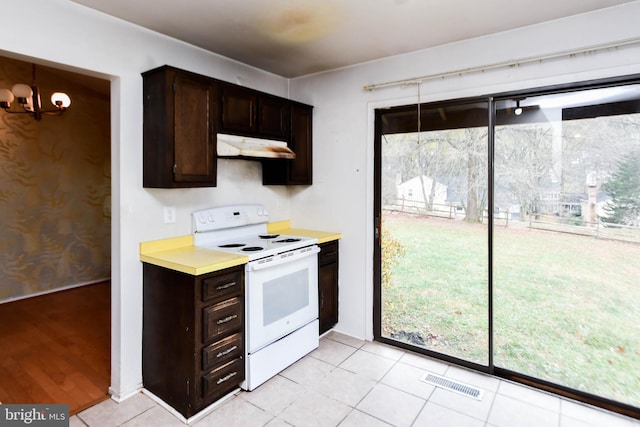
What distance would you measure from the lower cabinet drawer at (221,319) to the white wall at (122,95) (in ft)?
2.11

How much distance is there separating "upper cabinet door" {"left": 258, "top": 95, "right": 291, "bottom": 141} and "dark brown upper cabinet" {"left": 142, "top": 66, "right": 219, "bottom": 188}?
50 cm

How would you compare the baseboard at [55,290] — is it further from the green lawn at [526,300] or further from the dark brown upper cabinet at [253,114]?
the green lawn at [526,300]

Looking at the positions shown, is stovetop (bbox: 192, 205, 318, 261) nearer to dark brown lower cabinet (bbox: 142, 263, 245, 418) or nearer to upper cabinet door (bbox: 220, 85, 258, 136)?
dark brown lower cabinet (bbox: 142, 263, 245, 418)

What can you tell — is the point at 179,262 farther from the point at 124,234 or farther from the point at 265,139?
the point at 265,139

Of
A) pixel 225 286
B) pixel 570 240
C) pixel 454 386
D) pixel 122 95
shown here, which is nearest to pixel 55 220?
pixel 122 95

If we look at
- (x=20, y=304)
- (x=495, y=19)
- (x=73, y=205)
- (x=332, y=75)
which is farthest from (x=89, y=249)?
(x=495, y=19)

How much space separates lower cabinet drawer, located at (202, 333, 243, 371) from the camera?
2162 millimetres

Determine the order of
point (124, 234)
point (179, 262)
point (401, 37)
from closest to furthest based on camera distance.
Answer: point (179, 262) → point (124, 234) → point (401, 37)

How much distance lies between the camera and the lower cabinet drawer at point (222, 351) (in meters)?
2.16

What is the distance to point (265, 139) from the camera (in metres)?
3.00

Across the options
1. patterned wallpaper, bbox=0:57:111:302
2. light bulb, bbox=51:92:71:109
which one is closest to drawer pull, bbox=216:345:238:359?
light bulb, bbox=51:92:71:109

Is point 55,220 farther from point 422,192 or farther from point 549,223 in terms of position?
point 549,223

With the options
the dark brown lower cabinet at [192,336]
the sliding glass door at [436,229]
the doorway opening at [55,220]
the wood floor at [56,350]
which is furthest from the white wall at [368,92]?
the doorway opening at [55,220]

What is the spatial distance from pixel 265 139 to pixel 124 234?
133 centimetres
